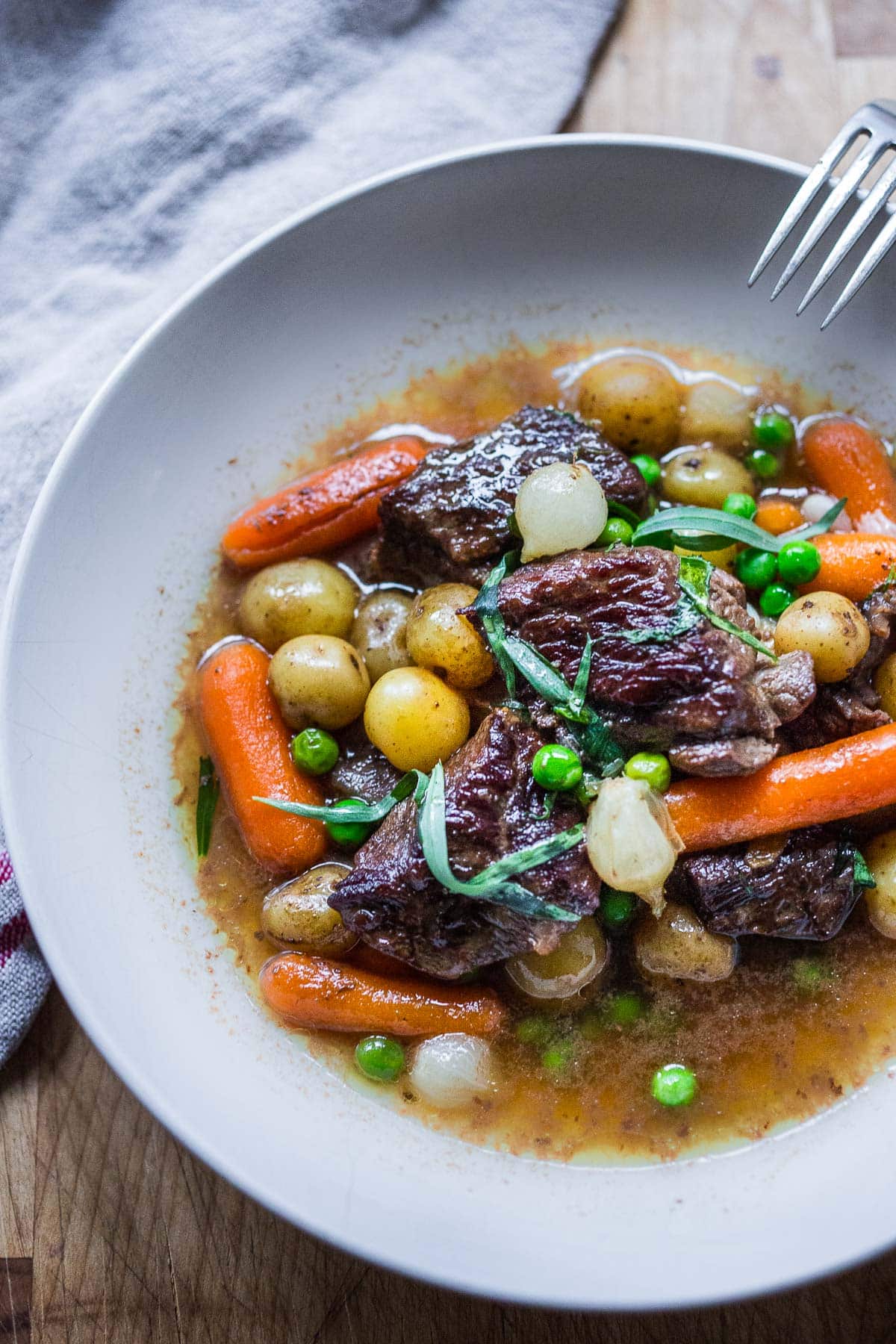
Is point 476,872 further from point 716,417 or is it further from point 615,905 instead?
point 716,417

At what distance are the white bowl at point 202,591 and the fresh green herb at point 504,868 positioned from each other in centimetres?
92

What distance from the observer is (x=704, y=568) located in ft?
10.9

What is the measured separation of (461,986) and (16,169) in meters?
3.54

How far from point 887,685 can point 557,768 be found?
50.6 inches

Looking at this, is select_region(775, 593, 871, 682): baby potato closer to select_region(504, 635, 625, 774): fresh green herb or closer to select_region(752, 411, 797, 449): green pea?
select_region(504, 635, 625, 774): fresh green herb

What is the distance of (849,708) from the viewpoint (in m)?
3.38

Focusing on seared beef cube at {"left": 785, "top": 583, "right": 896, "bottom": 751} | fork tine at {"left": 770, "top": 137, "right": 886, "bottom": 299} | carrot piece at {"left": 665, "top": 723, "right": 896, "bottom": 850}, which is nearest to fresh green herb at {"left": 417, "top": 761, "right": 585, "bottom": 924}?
carrot piece at {"left": 665, "top": 723, "right": 896, "bottom": 850}

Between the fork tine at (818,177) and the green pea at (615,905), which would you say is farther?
the fork tine at (818,177)

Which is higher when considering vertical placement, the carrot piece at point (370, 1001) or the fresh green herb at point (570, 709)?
the fresh green herb at point (570, 709)

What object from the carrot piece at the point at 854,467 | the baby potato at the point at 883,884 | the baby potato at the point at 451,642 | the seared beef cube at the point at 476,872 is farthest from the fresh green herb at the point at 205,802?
the carrot piece at the point at 854,467

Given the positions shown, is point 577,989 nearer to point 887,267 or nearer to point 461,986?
point 461,986

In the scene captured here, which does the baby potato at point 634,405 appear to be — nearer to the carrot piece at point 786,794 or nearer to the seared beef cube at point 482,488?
→ the seared beef cube at point 482,488

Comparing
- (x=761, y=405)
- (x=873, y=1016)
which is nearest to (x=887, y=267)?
(x=761, y=405)

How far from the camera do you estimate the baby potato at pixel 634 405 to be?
3.82m
